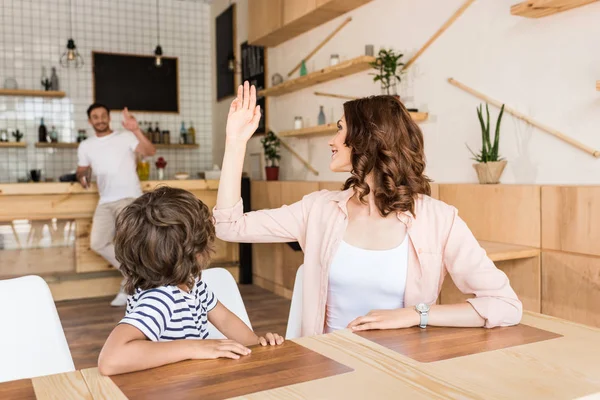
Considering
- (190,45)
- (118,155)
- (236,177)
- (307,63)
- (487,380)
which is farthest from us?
(190,45)

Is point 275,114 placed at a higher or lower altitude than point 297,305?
higher

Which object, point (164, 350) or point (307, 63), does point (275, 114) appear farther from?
point (164, 350)

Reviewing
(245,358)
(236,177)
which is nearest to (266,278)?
(236,177)

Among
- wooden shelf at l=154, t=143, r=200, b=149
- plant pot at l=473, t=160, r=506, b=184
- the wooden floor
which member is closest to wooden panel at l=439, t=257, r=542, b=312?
plant pot at l=473, t=160, r=506, b=184

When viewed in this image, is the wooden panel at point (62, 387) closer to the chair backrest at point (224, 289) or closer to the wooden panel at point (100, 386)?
the wooden panel at point (100, 386)

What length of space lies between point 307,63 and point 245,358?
4.39m

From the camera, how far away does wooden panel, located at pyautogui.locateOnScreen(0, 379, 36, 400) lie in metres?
0.99

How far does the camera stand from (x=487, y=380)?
1.04 m

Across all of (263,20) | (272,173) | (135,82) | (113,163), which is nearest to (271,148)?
(272,173)

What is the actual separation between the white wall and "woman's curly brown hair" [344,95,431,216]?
4.59ft

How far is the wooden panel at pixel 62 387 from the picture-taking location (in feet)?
3.25

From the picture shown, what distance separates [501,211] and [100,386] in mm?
2365

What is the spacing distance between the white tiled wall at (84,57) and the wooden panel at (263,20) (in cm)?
178

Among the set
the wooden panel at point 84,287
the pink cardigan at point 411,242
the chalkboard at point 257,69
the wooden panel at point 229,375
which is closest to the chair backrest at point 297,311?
the pink cardigan at point 411,242
